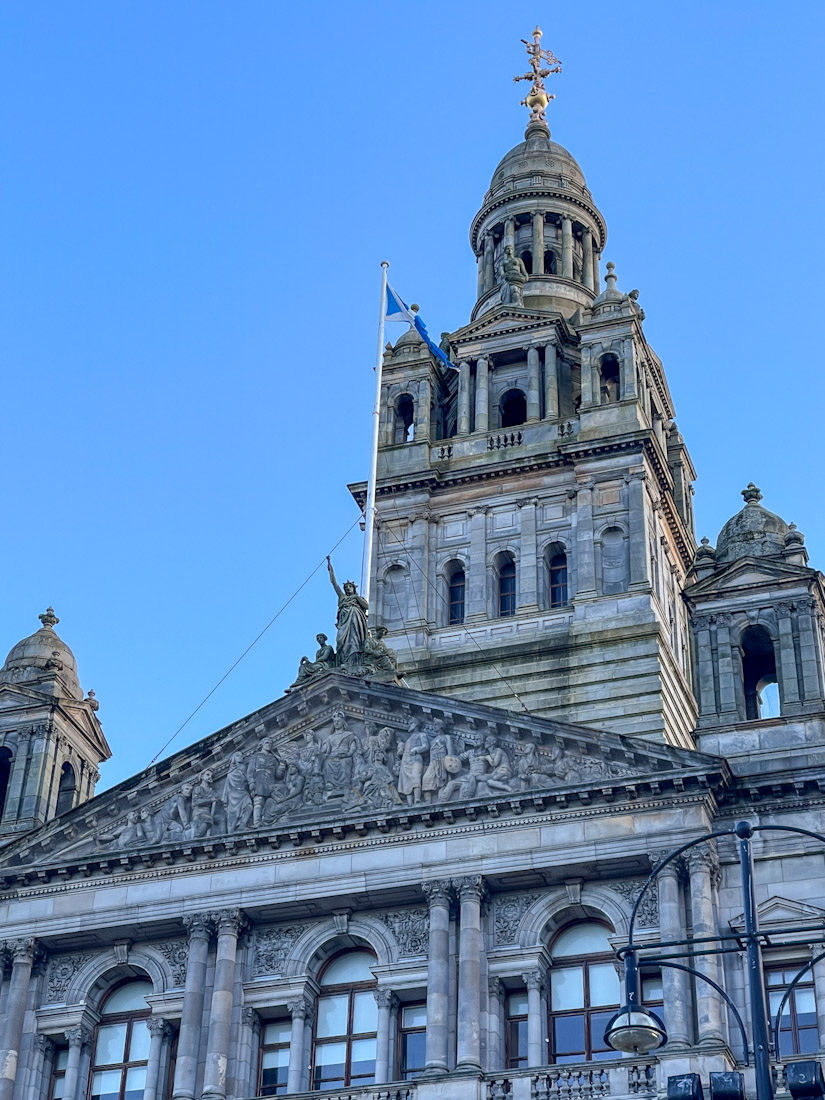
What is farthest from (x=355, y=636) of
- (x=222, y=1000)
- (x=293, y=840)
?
(x=222, y=1000)

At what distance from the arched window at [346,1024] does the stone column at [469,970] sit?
243 cm

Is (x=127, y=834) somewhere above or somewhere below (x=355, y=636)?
below

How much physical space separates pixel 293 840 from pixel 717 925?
952 centimetres

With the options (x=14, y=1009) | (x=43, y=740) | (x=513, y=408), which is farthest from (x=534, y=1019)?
(x=513, y=408)

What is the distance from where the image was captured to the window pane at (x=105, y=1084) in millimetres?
42094

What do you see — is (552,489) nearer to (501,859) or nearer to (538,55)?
(501,859)

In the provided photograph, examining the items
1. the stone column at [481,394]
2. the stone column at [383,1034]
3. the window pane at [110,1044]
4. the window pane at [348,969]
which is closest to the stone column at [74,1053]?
the window pane at [110,1044]

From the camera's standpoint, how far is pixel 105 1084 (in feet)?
139

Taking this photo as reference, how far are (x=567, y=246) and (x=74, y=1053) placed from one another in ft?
114

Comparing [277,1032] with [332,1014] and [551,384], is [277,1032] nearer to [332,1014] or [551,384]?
[332,1014]

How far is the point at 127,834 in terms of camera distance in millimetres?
44500

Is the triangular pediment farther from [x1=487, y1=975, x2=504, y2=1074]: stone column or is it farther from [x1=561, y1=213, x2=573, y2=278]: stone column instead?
[x1=561, y1=213, x2=573, y2=278]: stone column

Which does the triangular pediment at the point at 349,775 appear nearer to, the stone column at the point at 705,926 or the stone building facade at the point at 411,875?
the stone building facade at the point at 411,875

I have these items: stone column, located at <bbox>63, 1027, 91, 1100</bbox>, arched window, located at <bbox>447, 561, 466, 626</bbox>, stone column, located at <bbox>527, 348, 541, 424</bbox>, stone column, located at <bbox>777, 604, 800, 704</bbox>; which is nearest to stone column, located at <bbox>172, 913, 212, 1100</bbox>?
stone column, located at <bbox>63, 1027, 91, 1100</bbox>
